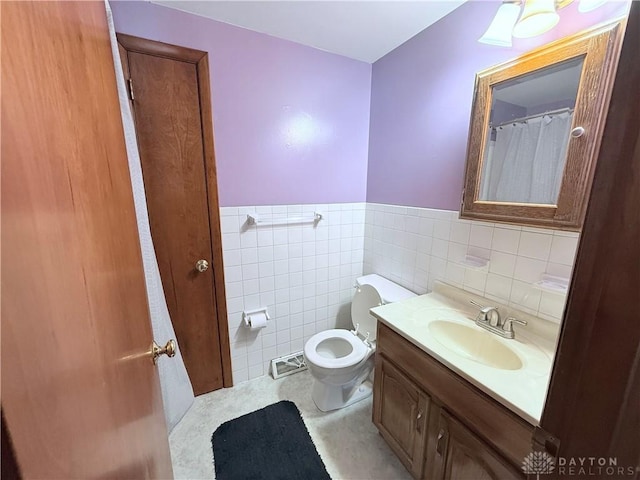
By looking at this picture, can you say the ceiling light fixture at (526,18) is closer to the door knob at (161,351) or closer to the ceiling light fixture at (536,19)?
the ceiling light fixture at (536,19)

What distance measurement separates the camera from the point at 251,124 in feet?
5.24

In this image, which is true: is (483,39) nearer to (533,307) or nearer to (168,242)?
(533,307)

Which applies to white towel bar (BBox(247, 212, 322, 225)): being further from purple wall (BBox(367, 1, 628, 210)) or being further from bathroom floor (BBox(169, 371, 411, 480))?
bathroom floor (BBox(169, 371, 411, 480))

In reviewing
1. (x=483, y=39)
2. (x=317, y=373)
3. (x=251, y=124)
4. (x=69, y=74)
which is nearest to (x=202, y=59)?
(x=251, y=124)

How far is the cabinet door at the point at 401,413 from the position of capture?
1135 millimetres

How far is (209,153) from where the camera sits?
1.51 m

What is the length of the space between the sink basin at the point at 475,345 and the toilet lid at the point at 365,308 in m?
0.48

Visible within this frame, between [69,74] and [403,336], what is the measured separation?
1.29 m

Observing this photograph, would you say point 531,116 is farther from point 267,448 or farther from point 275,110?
point 267,448

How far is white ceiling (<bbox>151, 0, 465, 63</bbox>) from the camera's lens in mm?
1293

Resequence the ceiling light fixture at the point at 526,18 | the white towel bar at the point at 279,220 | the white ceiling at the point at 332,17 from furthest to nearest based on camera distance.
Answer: the white towel bar at the point at 279,220 → the white ceiling at the point at 332,17 → the ceiling light fixture at the point at 526,18

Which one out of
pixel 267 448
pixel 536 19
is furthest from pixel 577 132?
pixel 267 448

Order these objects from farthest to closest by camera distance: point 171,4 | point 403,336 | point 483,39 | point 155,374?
1. point 171,4
2. point 403,336
3. point 483,39
4. point 155,374

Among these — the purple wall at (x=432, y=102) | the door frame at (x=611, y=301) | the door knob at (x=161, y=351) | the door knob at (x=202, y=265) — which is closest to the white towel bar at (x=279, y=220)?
the door knob at (x=202, y=265)
